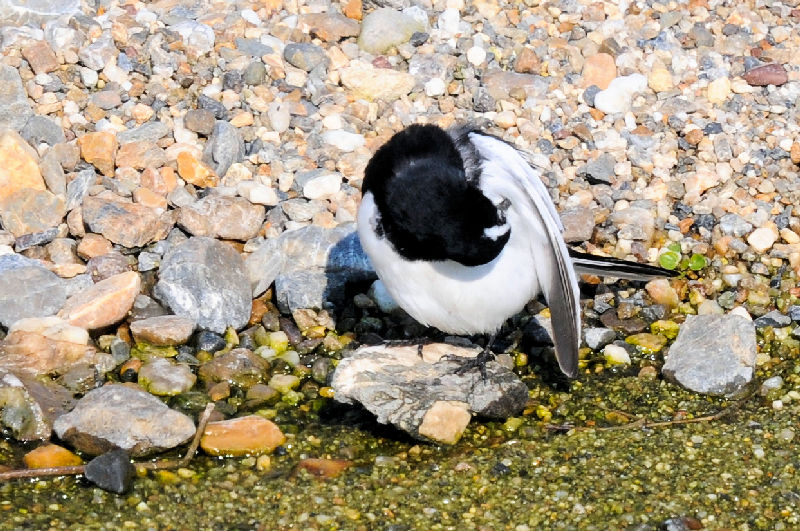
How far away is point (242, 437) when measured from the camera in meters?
4.81

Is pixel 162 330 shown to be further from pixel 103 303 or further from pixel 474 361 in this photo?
pixel 474 361

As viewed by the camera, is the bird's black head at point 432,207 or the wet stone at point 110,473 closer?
the bird's black head at point 432,207

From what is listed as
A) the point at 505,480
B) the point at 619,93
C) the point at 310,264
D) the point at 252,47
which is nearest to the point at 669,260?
the point at 619,93

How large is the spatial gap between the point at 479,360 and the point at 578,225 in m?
1.32

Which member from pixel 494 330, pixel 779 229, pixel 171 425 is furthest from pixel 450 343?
pixel 779 229

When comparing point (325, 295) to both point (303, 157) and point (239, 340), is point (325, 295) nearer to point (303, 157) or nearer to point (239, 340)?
point (239, 340)

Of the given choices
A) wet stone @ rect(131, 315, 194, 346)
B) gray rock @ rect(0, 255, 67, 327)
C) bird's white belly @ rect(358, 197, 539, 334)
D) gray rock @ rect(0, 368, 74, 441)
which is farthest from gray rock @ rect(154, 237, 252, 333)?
bird's white belly @ rect(358, 197, 539, 334)

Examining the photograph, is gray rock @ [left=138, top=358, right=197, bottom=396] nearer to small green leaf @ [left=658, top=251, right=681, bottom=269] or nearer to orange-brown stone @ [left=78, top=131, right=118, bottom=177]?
orange-brown stone @ [left=78, top=131, right=118, bottom=177]

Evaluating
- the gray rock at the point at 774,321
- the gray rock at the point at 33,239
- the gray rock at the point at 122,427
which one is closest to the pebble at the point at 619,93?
the gray rock at the point at 774,321

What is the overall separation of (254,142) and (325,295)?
4.08 ft

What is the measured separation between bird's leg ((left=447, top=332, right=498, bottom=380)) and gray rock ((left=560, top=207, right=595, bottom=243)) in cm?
102

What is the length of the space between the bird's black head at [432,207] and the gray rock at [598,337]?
1.25 meters

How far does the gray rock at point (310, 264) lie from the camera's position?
19.3 ft

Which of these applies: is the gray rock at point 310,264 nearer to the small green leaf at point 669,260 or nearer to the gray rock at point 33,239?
the gray rock at point 33,239
